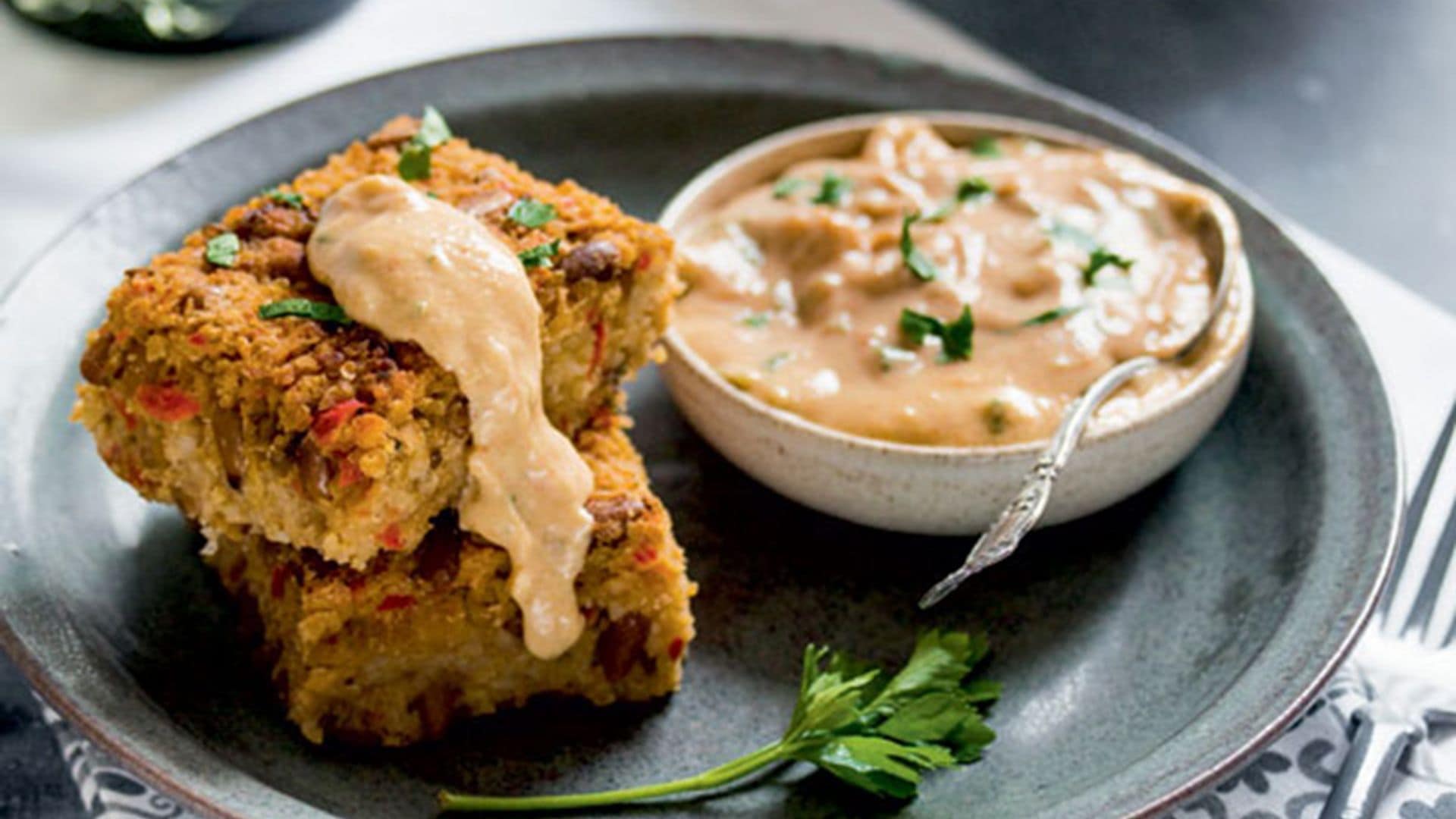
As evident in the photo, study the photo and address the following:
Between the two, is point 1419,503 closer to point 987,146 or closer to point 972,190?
point 972,190

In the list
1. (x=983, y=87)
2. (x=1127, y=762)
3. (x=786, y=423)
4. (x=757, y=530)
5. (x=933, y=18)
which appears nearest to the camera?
(x=1127, y=762)

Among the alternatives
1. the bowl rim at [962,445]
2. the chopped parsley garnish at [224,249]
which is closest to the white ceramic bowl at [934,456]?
the bowl rim at [962,445]

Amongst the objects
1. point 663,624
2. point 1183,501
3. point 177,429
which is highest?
point 177,429

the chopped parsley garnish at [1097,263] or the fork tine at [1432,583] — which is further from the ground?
the chopped parsley garnish at [1097,263]

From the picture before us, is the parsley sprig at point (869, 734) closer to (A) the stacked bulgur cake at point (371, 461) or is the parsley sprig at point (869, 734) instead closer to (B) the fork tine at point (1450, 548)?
(A) the stacked bulgur cake at point (371, 461)

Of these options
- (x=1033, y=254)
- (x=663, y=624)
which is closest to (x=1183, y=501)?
(x=1033, y=254)

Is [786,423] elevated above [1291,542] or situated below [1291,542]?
above

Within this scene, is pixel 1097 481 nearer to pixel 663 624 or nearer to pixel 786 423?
pixel 786 423

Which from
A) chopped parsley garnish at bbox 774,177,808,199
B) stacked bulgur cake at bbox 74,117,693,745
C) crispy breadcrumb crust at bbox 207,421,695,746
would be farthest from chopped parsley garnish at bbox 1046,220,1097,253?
crispy breadcrumb crust at bbox 207,421,695,746
